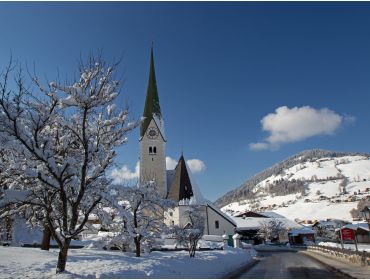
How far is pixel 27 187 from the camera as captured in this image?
39.8 ft

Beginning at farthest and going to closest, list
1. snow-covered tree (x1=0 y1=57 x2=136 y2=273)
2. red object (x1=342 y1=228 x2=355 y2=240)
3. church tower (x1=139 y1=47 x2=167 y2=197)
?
church tower (x1=139 y1=47 x2=167 y2=197) → red object (x1=342 y1=228 x2=355 y2=240) → snow-covered tree (x1=0 y1=57 x2=136 y2=273)

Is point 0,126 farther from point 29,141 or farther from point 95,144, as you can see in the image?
point 95,144

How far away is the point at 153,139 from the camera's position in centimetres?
5631

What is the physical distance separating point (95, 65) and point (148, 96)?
46.1 m

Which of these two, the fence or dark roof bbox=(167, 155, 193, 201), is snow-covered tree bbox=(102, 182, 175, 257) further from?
dark roof bbox=(167, 155, 193, 201)

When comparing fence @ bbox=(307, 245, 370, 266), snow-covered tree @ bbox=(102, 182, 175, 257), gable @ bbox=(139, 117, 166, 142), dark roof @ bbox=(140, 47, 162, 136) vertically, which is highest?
dark roof @ bbox=(140, 47, 162, 136)

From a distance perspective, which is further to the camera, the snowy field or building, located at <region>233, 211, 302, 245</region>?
building, located at <region>233, 211, 302, 245</region>

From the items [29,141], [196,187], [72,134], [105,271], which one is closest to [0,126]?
[29,141]

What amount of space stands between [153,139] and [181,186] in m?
11.3

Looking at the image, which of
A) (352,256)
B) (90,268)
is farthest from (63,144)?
(352,256)

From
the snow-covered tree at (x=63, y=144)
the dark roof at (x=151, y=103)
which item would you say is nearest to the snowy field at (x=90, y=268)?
the snow-covered tree at (x=63, y=144)

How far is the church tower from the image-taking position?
55.0m

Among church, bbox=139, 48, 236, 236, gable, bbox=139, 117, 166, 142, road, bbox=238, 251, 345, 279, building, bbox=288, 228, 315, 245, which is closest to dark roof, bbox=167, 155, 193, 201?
church, bbox=139, 48, 236, 236

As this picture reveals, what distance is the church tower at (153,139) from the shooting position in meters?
55.0
